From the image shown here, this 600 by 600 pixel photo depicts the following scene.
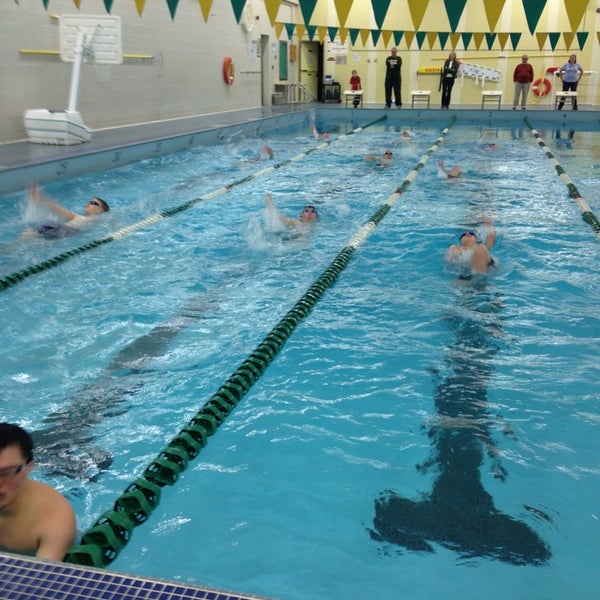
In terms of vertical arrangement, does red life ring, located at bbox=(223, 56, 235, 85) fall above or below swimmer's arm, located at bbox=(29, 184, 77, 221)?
above

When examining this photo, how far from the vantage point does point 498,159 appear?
10.4 meters

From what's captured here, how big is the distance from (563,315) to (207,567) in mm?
2848

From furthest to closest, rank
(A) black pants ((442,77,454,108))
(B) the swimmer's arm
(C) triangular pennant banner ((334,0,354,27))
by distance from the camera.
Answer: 1. (A) black pants ((442,77,454,108))
2. (C) triangular pennant banner ((334,0,354,27))
3. (B) the swimmer's arm

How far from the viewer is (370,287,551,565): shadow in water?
6.84 ft

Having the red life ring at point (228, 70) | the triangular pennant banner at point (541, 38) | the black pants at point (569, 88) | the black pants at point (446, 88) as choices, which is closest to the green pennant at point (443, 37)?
the black pants at point (446, 88)

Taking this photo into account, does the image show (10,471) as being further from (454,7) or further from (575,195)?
(454,7)

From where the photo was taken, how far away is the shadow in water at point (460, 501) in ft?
6.84

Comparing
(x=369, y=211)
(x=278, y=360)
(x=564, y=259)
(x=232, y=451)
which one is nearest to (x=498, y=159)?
(x=369, y=211)

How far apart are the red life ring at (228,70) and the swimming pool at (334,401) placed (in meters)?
11.0

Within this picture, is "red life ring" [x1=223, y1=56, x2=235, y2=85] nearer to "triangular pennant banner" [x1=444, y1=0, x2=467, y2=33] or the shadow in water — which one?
"triangular pennant banner" [x1=444, y1=0, x2=467, y2=33]

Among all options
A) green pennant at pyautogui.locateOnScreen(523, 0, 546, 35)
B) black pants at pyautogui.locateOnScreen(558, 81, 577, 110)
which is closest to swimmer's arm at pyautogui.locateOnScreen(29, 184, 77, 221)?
green pennant at pyautogui.locateOnScreen(523, 0, 546, 35)

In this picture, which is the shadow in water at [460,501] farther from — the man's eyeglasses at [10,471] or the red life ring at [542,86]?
the red life ring at [542,86]

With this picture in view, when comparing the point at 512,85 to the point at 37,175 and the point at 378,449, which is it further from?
the point at 378,449

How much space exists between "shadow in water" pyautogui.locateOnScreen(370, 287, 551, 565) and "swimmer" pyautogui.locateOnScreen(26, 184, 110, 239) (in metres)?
3.78
